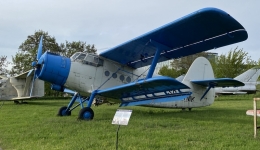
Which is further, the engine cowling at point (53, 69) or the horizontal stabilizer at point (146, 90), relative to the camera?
the engine cowling at point (53, 69)

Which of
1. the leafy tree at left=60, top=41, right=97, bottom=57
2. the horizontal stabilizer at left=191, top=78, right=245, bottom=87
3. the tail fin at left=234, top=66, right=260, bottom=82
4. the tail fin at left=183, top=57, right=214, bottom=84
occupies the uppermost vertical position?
the leafy tree at left=60, top=41, right=97, bottom=57

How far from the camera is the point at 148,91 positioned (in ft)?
28.8

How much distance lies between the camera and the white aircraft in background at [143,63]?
742 centimetres

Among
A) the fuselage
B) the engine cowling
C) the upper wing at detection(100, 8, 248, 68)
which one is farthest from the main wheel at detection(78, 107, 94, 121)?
the upper wing at detection(100, 8, 248, 68)

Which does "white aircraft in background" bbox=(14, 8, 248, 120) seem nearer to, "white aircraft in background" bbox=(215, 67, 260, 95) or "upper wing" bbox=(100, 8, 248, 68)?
"upper wing" bbox=(100, 8, 248, 68)

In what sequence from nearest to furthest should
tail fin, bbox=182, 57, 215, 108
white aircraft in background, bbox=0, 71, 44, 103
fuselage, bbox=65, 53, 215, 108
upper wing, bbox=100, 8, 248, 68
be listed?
upper wing, bbox=100, 8, 248, 68, fuselage, bbox=65, 53, 215, 108, tail fin, bbox=182, 57, 215, 108, white aircraft in background, bbox=0, 71, 44, 103

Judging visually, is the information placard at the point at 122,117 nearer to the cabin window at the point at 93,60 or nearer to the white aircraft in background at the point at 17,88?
the cabin window at the point at 93,60

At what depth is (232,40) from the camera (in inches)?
320

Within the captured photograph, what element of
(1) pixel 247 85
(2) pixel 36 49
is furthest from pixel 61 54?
(1) pixel 247 85

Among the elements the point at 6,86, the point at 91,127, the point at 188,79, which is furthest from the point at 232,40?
the point at 6,86

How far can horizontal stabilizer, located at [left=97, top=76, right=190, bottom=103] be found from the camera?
7555 millimetres

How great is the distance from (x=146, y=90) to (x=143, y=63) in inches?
96.5

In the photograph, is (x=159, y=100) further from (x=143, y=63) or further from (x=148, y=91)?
(x=143, y=63)

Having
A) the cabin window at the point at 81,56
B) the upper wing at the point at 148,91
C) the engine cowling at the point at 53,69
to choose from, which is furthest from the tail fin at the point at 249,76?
the engine cowling at the point at 53,69
